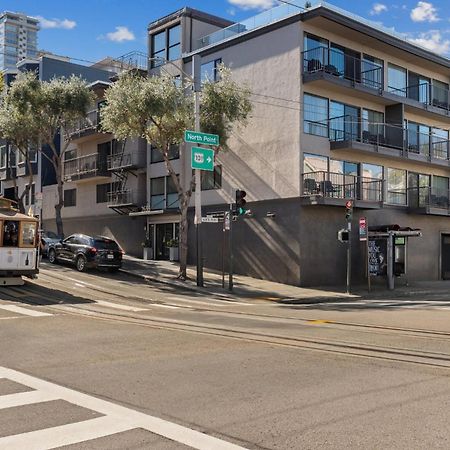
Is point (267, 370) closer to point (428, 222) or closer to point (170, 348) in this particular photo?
point (170, 348)

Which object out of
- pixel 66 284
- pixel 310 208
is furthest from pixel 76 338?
pixel 310 208

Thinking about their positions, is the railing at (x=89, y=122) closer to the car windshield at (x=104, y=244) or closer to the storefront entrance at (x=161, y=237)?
the storefront entrance at (x=161, y=237)

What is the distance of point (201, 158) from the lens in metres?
22.4

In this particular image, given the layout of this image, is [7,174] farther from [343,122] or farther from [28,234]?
[28,234]

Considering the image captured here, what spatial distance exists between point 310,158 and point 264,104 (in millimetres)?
3636

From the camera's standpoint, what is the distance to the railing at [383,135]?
91.0 ft

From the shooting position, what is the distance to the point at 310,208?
2597 cm

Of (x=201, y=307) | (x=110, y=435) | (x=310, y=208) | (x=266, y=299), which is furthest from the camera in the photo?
(x=310, y=208)

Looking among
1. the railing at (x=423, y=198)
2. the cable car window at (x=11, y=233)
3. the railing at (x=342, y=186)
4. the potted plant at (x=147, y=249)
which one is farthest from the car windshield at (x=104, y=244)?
the railing at (x=423, y=198)

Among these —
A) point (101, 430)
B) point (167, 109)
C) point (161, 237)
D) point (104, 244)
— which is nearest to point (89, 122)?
point (161, 237)

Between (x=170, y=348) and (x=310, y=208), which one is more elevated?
(x=310, y=208)

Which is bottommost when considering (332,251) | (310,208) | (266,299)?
(266,299)

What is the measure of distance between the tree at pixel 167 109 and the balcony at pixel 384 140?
450 centimetres

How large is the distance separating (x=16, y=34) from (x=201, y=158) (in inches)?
485
